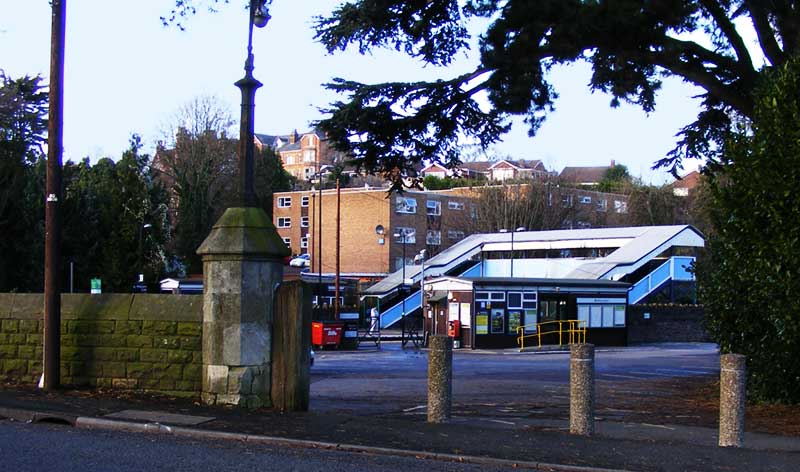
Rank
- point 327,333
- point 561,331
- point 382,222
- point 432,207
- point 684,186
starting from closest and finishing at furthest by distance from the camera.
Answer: point 327,333 < point 561,331 < point 382,222 < point 432,207 < point 684,186

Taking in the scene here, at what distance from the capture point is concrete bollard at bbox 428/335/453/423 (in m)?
11.6

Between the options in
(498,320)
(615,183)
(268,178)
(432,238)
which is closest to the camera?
(498,320)

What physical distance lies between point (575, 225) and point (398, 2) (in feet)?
211

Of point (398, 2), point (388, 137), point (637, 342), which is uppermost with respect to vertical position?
point (398, 2)

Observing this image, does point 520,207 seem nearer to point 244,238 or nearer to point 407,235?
point 407,235

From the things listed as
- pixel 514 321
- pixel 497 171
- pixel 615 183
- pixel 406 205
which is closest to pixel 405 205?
pixel 406 205

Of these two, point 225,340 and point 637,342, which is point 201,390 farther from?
point 637,342

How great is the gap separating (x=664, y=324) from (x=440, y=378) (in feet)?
130

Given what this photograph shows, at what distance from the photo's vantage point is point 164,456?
8805 millimetres

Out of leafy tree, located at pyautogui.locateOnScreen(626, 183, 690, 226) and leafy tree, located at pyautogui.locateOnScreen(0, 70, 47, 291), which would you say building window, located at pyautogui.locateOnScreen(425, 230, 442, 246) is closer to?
leafy tree, located at pyautogui.locateOnScreen(626, 183, 690, 226)

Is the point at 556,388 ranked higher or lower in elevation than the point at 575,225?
lower

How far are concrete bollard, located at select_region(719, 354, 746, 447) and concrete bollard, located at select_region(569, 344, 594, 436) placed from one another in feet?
4.86

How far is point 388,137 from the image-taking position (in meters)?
17.0

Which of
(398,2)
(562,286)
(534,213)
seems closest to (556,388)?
(398,2)
